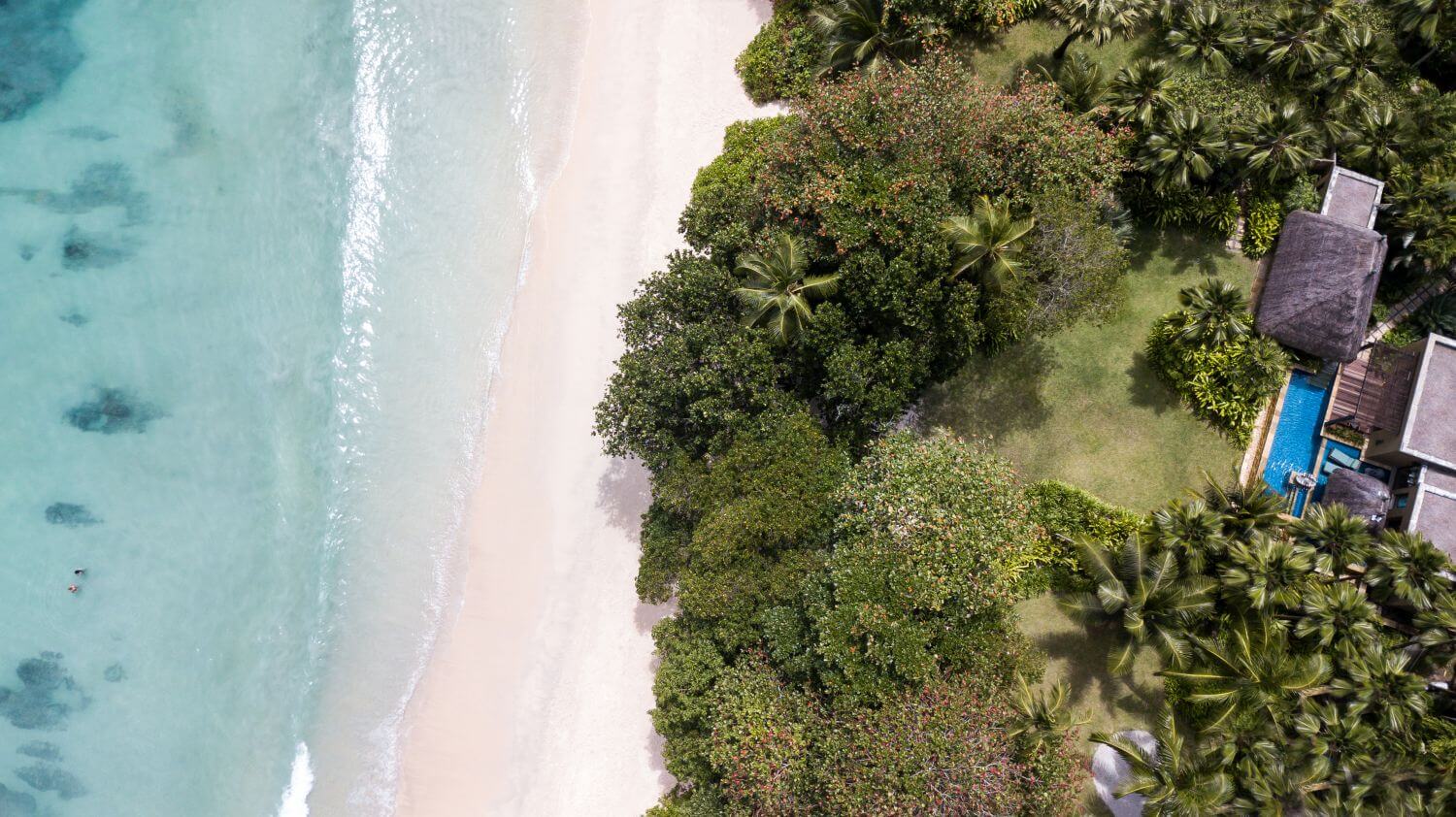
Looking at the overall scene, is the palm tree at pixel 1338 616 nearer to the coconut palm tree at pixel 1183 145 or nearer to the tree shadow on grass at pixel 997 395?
the tree shadow on grass at pixel 997 395

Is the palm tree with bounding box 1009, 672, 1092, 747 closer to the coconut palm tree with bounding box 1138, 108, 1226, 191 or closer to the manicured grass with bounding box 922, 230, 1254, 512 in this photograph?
the manicured grass with bounding box 922, 230, 1254, 512

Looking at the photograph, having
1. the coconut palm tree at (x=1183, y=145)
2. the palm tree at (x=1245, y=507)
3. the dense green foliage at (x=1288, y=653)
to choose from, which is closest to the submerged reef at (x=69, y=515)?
the dense green foliage at (x=1288, y=653)

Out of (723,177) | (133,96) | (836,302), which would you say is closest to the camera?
(836,302)

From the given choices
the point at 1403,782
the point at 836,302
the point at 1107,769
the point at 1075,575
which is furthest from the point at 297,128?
the point at 1403,782

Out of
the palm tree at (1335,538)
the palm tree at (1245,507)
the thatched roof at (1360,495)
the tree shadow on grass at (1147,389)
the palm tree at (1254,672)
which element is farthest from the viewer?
the tree shadow on grass at (1147,389)

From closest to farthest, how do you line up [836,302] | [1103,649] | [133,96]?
1. [836,302]
2. [1103,649]
3. [133,96]

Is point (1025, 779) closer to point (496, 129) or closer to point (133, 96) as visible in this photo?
point (496, 129)

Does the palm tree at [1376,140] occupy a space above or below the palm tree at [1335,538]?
above

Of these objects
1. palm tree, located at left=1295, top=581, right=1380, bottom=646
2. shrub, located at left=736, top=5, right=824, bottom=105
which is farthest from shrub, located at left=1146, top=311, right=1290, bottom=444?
shrub, located at left=736, top=5, right=824, bottom=105
